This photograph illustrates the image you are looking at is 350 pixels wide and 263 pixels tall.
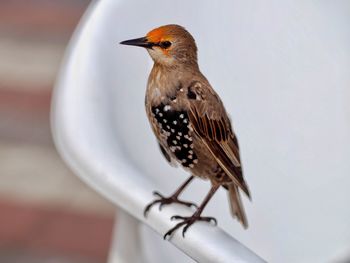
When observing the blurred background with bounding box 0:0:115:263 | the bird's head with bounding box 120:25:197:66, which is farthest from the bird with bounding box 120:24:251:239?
the blurred background with bounding box 0:0:115:263

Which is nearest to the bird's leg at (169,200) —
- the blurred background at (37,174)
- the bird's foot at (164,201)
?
the bird's foot at (164,201)

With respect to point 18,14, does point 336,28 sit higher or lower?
higher

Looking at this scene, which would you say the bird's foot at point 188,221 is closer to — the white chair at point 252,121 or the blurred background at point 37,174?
the white chair at point 252,121

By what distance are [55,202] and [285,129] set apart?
40.9 inches

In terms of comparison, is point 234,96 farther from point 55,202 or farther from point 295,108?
point 55,202

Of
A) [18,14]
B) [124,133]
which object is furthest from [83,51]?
[18,14]

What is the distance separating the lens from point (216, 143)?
40 centimetres

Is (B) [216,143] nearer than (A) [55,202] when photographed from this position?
Yes

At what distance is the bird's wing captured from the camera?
1.26ft

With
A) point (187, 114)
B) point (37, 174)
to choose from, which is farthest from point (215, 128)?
point (37, 174)

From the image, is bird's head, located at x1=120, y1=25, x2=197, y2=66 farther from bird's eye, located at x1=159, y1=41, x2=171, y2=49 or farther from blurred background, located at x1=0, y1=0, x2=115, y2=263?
blurred background, located at x1=0, y1=0, x2=115, y2=263

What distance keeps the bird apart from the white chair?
0.13ft

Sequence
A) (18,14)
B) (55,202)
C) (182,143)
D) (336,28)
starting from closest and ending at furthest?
(182,143), (336,28), (55,202), (18,14)

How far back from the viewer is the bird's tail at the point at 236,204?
417 millimetres
